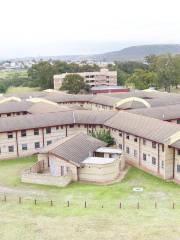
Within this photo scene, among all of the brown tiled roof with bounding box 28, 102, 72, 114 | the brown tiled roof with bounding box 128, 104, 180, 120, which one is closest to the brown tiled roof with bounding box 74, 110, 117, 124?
the brown tiled roof with bounding box 128, 104, 180, 120

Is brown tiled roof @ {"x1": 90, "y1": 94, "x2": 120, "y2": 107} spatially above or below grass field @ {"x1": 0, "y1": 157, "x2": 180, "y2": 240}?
above

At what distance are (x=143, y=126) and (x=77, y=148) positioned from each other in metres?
9.67

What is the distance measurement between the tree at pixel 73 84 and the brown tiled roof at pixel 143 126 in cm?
6051

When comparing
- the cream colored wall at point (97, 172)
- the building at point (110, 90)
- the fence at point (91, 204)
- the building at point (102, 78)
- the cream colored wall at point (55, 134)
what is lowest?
the fence at point (91, 204)

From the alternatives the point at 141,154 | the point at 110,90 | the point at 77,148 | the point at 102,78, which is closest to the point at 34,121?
the point at 77,148

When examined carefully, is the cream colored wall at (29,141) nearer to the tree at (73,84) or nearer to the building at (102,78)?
the tree at (73,84)

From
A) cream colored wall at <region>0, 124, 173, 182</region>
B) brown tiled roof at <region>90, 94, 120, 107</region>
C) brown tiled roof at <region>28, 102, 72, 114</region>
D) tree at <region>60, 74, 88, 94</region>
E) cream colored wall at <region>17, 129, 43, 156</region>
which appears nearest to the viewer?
cream colored wall at <region>0, 124, 173, 182</region>

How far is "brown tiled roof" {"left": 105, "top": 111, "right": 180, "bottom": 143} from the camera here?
44.0 metres

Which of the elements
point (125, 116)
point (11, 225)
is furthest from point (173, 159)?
point (11, 225)

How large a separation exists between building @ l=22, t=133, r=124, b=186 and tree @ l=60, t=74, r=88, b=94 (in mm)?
69055

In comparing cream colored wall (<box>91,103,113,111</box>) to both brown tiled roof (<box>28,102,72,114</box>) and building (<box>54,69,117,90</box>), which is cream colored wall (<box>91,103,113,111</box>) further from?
building (<box>54,69,117,90</box>)

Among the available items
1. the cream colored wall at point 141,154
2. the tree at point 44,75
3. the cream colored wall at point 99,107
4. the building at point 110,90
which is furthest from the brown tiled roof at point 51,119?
the tree at point 44,75

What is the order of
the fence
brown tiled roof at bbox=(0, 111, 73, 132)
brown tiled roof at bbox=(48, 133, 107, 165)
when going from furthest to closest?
1. brown tiled roof at bbox=(0, 111, 73, 132)
2. brown tiled roof at bbox=(48, 133, 107, 165)
3. the fence

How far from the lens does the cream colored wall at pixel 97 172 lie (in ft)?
136
